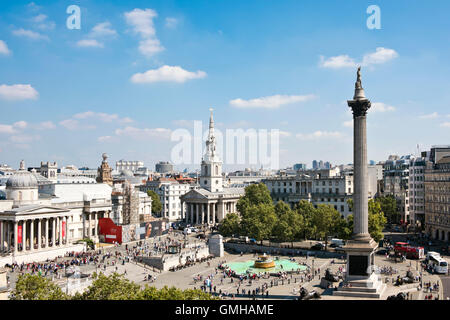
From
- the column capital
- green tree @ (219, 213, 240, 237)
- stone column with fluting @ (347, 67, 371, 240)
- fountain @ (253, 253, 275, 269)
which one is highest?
the column capital

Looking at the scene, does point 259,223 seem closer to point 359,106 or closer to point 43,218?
point 43,218

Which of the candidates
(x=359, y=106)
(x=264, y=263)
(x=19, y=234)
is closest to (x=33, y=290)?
(x=359, y=106)

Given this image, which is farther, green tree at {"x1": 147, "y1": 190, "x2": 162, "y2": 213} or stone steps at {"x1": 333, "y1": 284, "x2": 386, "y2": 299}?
green tree at {"x1": 147, "y1": 190, "x2": 162, "y2": 213}

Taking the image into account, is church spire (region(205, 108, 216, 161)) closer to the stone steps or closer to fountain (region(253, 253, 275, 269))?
fountain (region(253, 253, 275, 269))

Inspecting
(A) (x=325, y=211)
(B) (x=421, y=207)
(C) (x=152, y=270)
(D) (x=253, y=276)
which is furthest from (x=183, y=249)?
(B) (x=421, y=207)

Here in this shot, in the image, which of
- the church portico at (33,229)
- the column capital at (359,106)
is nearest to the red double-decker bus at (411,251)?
the column capital at (359,106)

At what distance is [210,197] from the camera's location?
127 metres

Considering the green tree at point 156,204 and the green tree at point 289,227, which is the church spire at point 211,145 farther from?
the green tree at point 289,227

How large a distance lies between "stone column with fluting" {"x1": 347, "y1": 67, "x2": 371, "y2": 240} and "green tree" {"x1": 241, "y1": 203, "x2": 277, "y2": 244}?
120 ft

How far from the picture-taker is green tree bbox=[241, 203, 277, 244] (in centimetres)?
8462

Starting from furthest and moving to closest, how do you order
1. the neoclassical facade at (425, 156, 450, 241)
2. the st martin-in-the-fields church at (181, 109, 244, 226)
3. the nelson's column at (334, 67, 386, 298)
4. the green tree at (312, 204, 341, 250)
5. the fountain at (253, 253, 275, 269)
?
the st martin-in-the-fields church at (181, 109, 244, 226), the neoclassical facade at (425, 156, 450, 241), the green tree at (312, 204, 341, 250), the fountain at (253, 253, 275, 269), the nelson's column at (334, 67, 386, 298)

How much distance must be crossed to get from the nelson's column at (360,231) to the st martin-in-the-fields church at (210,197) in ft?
255

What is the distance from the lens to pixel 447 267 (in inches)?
2458

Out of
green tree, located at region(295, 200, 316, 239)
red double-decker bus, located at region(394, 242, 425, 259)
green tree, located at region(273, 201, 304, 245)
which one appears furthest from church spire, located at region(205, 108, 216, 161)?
red double-decker bus, located at region(394, 242, 425, 259)
